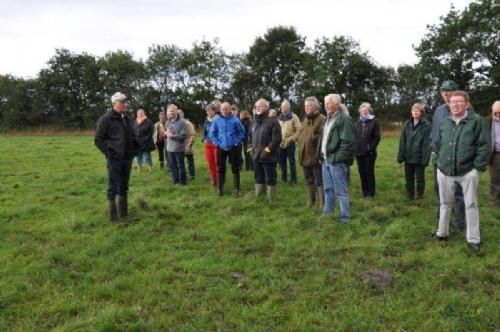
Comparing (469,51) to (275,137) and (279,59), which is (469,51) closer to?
(279,59)

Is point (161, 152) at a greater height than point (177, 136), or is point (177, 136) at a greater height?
point (177, 136)

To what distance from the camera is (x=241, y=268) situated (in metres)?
5.75

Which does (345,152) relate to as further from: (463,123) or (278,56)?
(278,56)

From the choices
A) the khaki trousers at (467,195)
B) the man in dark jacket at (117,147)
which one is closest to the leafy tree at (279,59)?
the man in dark jacket at (117,147)

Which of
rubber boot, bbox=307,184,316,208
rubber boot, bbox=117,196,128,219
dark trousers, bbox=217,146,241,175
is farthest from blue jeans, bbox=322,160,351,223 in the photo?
rubber boot, bbox=117,196,128,219

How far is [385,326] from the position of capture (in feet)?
13.9

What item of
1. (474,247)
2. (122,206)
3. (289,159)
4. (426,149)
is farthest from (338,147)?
(289,159)

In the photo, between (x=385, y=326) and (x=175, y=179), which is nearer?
(x=385, y=326)

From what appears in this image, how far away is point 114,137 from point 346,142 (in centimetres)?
382

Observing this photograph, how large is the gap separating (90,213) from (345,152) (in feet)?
15.6

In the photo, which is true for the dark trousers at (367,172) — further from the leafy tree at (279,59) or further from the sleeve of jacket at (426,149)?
the leafy tree at (279,59)

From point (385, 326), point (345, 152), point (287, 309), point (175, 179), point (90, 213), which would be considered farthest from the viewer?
point (175, 179)

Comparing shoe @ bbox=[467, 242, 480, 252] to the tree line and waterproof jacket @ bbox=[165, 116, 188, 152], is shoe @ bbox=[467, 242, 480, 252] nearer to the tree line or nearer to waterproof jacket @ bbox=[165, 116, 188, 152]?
waterproof jacket @ bbox=[165, 116, 188, 152]

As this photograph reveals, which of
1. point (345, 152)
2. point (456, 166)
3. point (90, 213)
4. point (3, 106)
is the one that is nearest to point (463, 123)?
point (456, 166)
